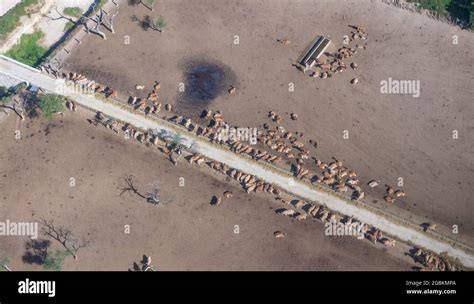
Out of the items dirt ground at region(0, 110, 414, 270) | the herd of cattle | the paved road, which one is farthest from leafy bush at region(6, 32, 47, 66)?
dirt ground at region(0, 110, 414, 270)

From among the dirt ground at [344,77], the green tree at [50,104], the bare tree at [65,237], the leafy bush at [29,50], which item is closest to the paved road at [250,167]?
the leafy bush at [29,50]

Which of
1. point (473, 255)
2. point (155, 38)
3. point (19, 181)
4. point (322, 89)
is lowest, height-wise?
point (473, 255)

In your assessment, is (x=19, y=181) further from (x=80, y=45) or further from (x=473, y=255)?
(x=473, y=255)

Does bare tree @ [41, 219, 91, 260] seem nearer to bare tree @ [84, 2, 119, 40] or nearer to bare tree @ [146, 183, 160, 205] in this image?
bare tree @ [146, 183, 160, 205]

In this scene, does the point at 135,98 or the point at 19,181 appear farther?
the point at 135,98
